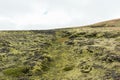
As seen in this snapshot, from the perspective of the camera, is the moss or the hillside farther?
the moss

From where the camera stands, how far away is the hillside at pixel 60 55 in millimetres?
58781

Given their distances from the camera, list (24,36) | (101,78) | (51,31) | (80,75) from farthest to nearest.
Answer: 1. (51,31)
2. (24,36)
3. (80,75)
4. (101,78)

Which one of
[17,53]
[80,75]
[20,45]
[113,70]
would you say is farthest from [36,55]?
[113,70]

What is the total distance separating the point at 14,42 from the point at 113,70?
33.7 m

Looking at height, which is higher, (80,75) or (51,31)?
(51,31)

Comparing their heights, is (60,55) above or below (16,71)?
above

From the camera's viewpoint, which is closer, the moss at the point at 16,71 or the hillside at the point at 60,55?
the hillside at the point at 60,55

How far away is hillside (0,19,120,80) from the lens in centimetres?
5878

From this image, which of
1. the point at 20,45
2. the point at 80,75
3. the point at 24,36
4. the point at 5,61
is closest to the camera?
the point at 80,75

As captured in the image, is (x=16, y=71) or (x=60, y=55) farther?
(x=60, y=55)

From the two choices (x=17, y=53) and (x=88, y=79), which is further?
(x=17, y=53)

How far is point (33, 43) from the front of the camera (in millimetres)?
81625

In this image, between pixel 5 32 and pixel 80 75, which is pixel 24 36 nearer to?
pixel 5 32

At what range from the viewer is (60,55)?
237ft
